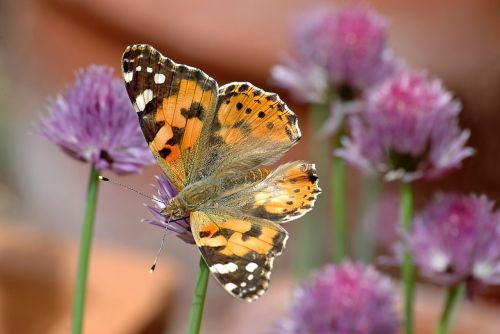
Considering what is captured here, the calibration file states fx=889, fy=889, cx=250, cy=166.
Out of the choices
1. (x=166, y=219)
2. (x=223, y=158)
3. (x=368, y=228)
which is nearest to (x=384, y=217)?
(x=368, y=228)

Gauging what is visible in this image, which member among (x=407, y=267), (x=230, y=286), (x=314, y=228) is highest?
(x=314, y=228)

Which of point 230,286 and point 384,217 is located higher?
point 384,217

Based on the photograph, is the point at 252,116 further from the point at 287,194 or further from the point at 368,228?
the point at 368,228

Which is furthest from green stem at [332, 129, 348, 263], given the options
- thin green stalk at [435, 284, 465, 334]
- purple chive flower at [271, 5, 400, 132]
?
thin green stalk at [435, 284, 465, 334]

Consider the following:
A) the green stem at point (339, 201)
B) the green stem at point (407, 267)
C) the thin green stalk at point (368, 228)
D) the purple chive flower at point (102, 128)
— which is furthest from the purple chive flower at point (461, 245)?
the thin green stalk at point (368, 228)

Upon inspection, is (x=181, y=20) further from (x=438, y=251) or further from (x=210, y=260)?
(x=210, y=260)

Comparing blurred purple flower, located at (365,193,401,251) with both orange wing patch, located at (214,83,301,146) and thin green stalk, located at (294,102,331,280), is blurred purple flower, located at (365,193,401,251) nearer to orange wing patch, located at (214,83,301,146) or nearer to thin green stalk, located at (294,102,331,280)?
thin green stalk, located at (294,102,331,280)
